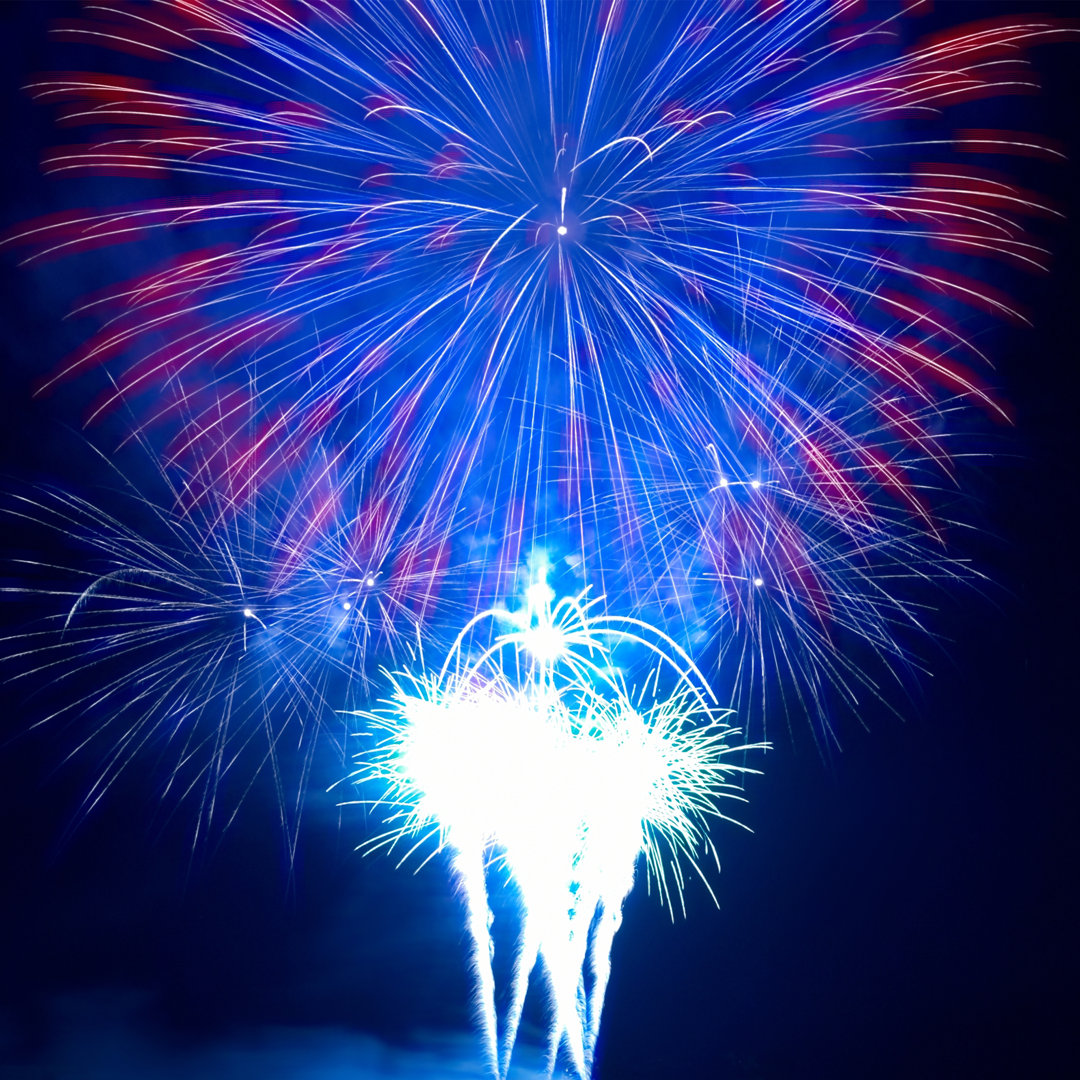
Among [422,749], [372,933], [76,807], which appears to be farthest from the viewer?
[372,933]

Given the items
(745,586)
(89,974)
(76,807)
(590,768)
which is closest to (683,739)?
(590,768)

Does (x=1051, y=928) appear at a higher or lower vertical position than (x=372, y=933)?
lower

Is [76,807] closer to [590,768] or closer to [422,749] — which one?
[422,749]

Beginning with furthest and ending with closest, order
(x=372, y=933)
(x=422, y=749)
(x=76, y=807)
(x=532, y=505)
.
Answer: (x=372, y=933), (x=76, y=807), (x=532, y=505), (x=422, y=749)

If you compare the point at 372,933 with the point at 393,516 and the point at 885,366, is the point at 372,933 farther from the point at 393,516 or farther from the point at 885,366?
the point at 885,366

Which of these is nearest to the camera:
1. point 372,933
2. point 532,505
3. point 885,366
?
point 885,366

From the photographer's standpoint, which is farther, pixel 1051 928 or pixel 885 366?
pixel 1051 928

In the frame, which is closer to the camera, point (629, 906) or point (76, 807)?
point (76, 807)

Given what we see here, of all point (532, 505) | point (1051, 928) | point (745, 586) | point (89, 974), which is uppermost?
point (532, 505)

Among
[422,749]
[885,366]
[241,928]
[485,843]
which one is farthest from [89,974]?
[885,366]
